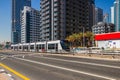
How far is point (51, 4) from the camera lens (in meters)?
131

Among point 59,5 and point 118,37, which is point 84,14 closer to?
point 59,5

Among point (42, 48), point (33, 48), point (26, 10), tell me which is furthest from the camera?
point (26, 10)

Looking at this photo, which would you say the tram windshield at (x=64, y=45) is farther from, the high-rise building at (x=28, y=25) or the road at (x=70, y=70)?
the high-rise building at (x=28, y=25)

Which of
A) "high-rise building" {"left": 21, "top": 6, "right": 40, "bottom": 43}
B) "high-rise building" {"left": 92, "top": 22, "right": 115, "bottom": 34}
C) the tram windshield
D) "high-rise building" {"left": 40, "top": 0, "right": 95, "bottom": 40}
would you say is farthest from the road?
"high-rise building" {"left": 21, "top": 6, "right": 40, "bottom": 43}

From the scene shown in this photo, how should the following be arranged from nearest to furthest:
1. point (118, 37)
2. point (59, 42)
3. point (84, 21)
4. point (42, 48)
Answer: point (118, 37) < point (59, 42) < point (42, 48) < point (84, 21)

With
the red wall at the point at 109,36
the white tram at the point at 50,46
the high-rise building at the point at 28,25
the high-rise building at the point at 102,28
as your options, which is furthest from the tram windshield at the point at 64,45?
the high-rise building at the point at 28,25

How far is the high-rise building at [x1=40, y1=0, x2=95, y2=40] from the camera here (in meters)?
124

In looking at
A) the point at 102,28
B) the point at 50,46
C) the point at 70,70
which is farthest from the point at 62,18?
the point at 70,70

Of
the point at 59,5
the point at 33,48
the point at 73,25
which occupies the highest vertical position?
the point at 59,5

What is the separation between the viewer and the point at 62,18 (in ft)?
409

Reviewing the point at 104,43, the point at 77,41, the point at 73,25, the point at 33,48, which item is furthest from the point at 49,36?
the point at 104,43

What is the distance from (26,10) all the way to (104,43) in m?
150

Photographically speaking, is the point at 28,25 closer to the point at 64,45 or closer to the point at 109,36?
the point at 64,45

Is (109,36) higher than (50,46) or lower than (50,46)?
higher
